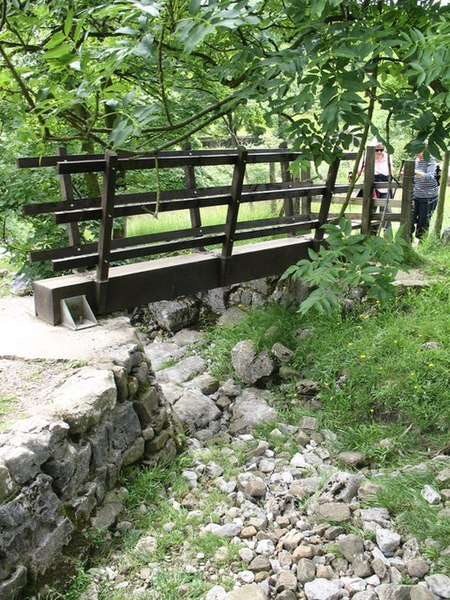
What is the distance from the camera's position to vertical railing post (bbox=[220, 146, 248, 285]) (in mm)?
6227

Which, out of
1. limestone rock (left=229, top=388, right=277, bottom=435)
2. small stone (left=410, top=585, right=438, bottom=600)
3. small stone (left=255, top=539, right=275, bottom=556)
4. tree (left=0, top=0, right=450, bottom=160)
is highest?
tree (left=0, top=0, right=450, bottom=160)

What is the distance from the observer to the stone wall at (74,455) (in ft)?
11.4

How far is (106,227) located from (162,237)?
98 centimetres

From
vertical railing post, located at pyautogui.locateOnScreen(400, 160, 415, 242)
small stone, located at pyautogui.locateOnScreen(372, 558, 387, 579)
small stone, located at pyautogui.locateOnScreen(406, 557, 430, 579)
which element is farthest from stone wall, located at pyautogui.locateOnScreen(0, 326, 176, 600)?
vertical railing post, located at pyautogui.locateOnScreen(400, 160, 415, 242)

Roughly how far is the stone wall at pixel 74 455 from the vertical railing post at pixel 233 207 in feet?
5.66

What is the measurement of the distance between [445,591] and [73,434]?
2560 mm

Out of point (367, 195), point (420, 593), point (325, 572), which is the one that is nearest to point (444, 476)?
point (420, 593)

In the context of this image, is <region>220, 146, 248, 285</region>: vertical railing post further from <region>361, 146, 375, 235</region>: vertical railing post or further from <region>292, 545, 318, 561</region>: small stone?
<region>292, 545, 318, 561</region>: small stone

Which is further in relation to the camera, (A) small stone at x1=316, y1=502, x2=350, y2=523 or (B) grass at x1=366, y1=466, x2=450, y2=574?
(A) small stone at x1=316, y1=502, x2=350, y2=523

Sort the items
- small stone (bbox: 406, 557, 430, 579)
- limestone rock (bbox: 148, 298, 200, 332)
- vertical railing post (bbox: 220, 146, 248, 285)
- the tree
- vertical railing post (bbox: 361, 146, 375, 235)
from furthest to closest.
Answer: limestone rock (bbox: 148, 298, 200, 332)
vertical railing post (bbox: 361, 146, 375, 235)
vertical railing post (bbox: 220, 146, 248, 285)
small stone (bbox: 406, 557, 430, 579)
the tree

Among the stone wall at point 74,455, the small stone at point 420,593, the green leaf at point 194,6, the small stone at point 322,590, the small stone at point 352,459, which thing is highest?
the green leaf at point 194,6

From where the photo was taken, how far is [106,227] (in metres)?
5.27

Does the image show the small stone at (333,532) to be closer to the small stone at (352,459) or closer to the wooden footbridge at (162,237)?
the small stone at (352,459)

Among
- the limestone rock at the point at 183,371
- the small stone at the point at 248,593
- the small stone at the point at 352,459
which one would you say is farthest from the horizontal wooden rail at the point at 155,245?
the small stone at the point at 248,593
